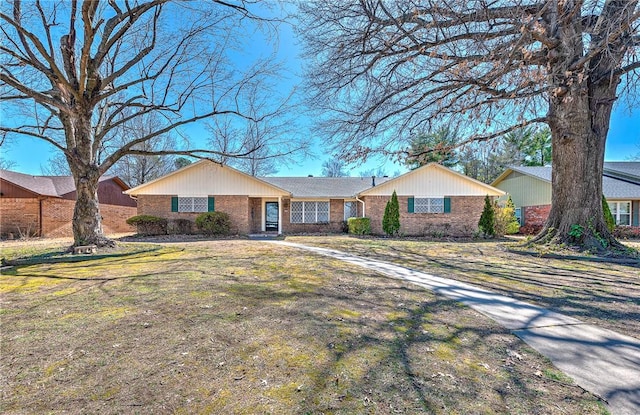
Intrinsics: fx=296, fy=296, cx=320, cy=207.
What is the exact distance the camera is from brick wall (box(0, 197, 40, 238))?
1565 cm

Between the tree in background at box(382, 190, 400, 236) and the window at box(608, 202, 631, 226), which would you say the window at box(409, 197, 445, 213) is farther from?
the window at box(608, 202, 631, 226)

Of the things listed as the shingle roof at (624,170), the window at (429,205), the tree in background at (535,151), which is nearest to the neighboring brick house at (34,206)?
the window at (429,205)

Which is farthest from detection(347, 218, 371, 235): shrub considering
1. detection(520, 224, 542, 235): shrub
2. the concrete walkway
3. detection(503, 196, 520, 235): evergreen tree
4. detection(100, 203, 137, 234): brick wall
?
detection(100, 203, 137, 234): brick wall

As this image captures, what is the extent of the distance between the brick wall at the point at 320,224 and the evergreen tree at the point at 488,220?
838 centimetres

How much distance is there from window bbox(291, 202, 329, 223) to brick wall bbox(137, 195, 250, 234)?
3.36 meters

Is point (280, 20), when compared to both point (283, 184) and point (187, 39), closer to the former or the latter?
point (187, 39)

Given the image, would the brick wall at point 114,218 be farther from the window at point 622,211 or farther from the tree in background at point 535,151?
the tree in background at point 535,151

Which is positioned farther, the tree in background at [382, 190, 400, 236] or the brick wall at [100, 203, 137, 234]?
the brick wall at [100, 203, 137, 234]

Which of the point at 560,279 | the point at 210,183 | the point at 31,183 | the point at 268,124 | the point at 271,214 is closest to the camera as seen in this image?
the point at 560,279

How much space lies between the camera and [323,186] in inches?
837

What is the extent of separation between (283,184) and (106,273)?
1644 cm

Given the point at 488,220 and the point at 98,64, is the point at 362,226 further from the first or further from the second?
the point at 98,64

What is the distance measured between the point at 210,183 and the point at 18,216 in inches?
398

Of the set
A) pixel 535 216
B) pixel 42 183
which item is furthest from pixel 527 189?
pixel 42 183
